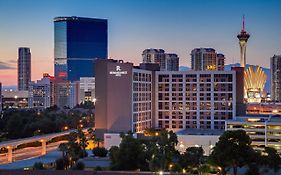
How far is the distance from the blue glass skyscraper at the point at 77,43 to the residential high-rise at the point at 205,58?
156ft

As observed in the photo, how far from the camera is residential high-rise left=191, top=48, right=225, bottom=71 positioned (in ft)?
404

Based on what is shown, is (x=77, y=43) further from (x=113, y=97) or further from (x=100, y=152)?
(x=100, y=152)

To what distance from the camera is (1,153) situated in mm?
49312

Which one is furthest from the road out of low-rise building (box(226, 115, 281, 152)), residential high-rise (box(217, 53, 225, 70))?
residential high-rise (box(217, 53, 225, 70))

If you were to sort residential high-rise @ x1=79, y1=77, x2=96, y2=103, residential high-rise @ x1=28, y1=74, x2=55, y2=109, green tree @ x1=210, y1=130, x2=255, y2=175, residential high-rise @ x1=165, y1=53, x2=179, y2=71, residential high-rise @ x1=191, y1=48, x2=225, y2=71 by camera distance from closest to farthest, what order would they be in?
green tree @ x1=210, y1=130, x2=255, y2=175, residential high-rise @ x1=191, y1=48, x2=225, y2=71, residential high-rise @ x1=28, y1=74, x2=55, y2=109, residential high-rise @ x1=165, y1=53, x2=179, y2=71, residential high-rise @ x1=79, y1=77, x2=96, y2=103

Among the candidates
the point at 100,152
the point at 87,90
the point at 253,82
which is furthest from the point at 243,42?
the point at 100,152

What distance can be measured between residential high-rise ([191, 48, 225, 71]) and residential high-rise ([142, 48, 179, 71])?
498 cm

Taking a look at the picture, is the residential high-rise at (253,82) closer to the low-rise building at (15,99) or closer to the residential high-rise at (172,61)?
the residential high-rise at (172,61)

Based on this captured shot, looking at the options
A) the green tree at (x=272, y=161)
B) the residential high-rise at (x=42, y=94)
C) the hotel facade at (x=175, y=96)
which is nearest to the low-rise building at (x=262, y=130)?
the hotel facade at (x=175, y=96)

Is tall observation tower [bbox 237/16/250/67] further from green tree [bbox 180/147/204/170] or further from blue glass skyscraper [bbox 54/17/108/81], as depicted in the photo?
green tree [bbox 180/147/204/170]

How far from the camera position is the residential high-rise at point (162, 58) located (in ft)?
417

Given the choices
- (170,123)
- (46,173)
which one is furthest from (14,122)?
(46,173)

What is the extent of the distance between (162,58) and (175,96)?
6962cm

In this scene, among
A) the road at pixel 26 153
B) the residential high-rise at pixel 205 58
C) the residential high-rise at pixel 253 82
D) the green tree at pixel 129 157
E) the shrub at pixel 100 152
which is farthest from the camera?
the residential high-rise at pixel 205 58
